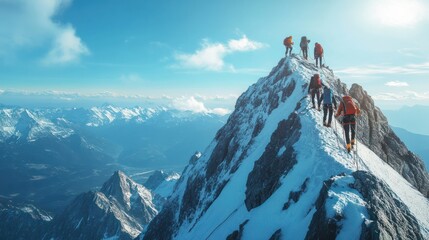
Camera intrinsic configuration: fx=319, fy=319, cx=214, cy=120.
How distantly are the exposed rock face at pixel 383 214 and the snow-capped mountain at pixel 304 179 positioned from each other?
0.06 m

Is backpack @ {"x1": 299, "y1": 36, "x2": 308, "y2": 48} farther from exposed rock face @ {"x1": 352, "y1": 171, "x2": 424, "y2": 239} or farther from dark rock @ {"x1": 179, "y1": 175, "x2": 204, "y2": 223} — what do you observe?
Result: exposed rock face @ {"x1": 352, "y1": 171, "x2": 424, "y2": 239}

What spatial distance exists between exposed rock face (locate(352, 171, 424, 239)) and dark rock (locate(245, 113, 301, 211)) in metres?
12.5

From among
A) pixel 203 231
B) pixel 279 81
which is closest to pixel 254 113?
pixel 279 81

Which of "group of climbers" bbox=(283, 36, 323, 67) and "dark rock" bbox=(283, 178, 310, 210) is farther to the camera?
"group of climbers" bbox=(283, 36, 323, 67)

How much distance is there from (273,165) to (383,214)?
66.4 ft

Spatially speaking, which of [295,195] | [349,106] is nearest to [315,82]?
[349,106]

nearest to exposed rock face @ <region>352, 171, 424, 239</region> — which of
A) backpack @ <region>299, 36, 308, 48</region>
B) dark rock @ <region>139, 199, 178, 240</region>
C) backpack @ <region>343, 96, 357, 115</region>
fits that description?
backpack @ <region>343, 96, 357, 115</region>

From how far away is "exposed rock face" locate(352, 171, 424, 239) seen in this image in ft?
59.8

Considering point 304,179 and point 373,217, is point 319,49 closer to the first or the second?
point 304,179

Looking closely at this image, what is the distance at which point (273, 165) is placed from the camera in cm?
3978

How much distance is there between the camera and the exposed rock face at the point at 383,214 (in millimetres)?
18234

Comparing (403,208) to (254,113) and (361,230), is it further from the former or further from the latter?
(254,113)

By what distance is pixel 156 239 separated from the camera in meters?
85.2

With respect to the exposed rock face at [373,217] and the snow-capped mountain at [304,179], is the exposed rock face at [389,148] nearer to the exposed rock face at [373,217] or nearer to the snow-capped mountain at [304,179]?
the snow-capped mountain at [304,179]
